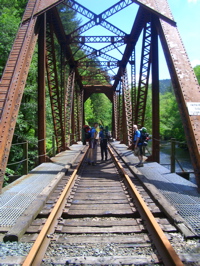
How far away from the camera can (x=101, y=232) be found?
3668 mm

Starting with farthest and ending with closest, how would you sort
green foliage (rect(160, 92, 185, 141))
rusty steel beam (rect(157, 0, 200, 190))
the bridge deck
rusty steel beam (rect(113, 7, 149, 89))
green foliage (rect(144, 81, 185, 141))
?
green foliage (rect(144, 81, 185, 141)) < green foliage (rect(160, 92, 185, 141)) < rusty steel beam (rect(113, 7, 149, 89)) < rusty steel beam (rect(157, 0, 200, 190)) < the bridge deck

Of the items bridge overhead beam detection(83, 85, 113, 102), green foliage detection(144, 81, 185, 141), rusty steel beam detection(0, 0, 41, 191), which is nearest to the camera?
rusty steel beam detection(0, 0, 41, 191)

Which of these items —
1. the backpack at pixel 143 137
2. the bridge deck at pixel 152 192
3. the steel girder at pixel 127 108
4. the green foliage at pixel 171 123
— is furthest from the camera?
the green foliage at pixel 171 123

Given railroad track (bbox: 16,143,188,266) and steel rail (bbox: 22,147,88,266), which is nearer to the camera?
steel rail (bbox: 22,147,88,266)

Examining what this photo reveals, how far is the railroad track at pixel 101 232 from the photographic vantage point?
2.89 m

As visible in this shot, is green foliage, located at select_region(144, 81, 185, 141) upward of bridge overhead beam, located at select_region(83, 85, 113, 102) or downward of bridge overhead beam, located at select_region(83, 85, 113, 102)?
downward

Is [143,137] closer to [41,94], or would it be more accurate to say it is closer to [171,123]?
[41,94]

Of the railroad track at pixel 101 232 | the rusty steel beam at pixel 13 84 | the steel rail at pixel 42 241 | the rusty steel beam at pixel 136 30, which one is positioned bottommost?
the railroad track at pixel 101 232

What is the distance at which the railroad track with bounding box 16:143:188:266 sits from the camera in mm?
2891

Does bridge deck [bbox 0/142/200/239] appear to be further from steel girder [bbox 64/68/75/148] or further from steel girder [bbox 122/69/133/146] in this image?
steel girder [bbox 122/69/133/146]

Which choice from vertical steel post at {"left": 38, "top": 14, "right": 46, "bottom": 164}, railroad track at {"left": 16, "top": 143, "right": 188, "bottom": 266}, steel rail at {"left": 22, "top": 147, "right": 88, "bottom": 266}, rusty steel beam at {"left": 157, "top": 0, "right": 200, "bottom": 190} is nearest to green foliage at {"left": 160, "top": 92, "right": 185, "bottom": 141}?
vertical steel post at {"left": 38, "top": 14, "right": 46, "bottom": 164}

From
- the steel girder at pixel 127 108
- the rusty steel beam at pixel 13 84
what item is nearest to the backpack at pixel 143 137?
the rusty steel beam at pixel 13 84

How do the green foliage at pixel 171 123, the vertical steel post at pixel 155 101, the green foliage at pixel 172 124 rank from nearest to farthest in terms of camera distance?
the vertical steel post at pixel 155 101
the green foliage at pixel 172 124
the green foliage at pixel 171 123

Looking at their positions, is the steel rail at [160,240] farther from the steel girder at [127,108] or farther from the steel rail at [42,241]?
the steel girder at [127,108]
